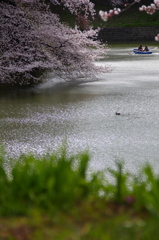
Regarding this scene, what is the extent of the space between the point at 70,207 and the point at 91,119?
16.7ft

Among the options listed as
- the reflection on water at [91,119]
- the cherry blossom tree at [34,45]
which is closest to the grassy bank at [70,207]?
the reflection on water at [91,119]

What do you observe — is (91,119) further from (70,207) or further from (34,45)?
(70,207)

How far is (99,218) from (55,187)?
36cm

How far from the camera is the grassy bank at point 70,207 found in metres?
1.81

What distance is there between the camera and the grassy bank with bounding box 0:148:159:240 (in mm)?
1811

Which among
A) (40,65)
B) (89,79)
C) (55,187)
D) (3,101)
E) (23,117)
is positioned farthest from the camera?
(89,79)

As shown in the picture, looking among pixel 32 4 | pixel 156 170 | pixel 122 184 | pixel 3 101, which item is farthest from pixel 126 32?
pixel 122 184

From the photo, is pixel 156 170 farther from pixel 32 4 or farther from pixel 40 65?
pixel 32 4

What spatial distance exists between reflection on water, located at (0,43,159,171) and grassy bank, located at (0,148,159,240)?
2.44m

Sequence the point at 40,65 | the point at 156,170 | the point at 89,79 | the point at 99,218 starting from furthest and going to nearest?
the point at 89,79 < the point at 40,65 < the point at 156,170 < the point at 99,218

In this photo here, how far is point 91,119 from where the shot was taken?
23.5ft

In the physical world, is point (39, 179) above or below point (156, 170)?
above

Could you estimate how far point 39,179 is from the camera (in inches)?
88.3

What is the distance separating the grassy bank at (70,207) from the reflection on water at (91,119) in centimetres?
244
